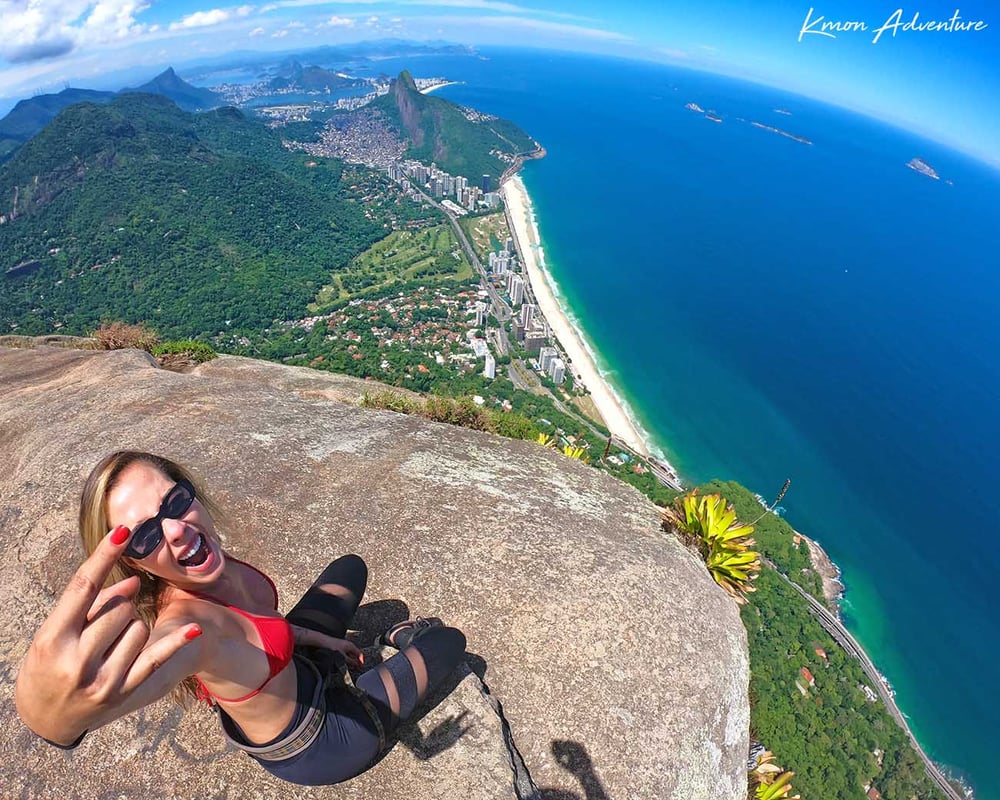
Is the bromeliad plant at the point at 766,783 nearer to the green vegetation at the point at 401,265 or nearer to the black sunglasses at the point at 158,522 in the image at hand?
the black sunglasses at the point at 158,522

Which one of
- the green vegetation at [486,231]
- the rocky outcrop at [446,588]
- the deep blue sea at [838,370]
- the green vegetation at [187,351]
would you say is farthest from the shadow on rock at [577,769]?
the green vegetation at [486,231]

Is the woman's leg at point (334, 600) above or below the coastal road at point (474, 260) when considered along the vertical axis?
above

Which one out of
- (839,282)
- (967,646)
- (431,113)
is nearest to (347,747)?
(967,646)

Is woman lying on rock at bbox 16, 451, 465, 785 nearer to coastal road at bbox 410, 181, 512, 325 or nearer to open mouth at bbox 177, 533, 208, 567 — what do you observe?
open mouth at bbox 177, 533, 208, 567

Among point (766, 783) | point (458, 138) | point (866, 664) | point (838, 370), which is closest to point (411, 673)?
point (766, 783)

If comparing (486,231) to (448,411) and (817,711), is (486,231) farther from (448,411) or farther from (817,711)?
(448,411)

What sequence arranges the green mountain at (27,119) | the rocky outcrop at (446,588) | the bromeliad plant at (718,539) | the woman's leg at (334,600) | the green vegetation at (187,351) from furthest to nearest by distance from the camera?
the green mountain at (27,119) → the green vegetation at (187,351) → the bromeliad plant at (718,539) → the woman's leg at (334,600) → the rocky outcrop at (446,588)
